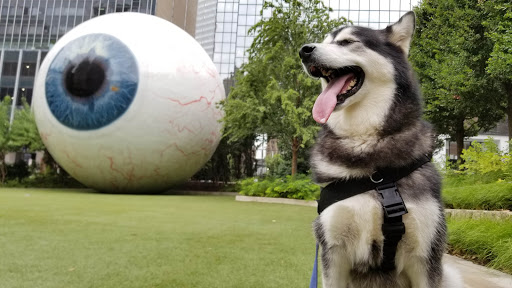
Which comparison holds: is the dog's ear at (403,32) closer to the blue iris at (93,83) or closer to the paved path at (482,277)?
the paved path at (482,277)

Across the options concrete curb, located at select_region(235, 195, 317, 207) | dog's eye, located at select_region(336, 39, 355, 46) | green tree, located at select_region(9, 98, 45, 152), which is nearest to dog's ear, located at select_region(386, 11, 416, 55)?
dog's eye, located at select_region(336, 39, 355, 46)

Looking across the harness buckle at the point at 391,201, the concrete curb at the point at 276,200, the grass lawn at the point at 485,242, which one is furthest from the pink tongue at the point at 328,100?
the concrete curb at the point at 276,200

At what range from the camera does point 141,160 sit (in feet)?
41.3

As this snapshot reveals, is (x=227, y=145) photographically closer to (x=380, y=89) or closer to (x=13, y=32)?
(x=380, y=89)

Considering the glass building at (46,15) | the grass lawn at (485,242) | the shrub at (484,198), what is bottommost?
the grass lawn at (485,242)

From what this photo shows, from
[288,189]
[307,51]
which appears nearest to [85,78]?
[288,189]

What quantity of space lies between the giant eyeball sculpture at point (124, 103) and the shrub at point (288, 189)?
2677 mm

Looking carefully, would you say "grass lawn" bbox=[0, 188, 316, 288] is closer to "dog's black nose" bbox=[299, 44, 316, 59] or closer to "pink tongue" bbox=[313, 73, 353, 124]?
"pink tongue" bbox=[313, 73, 353, 124]

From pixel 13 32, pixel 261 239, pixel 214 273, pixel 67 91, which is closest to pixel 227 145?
pixel 67 91

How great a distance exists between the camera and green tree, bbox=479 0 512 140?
26.5 ft

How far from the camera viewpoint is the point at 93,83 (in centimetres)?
1226

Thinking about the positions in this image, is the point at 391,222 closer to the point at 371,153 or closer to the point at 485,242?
the point at 371,153

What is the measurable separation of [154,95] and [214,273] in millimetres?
9871

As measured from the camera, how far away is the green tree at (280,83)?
12.5 meters
